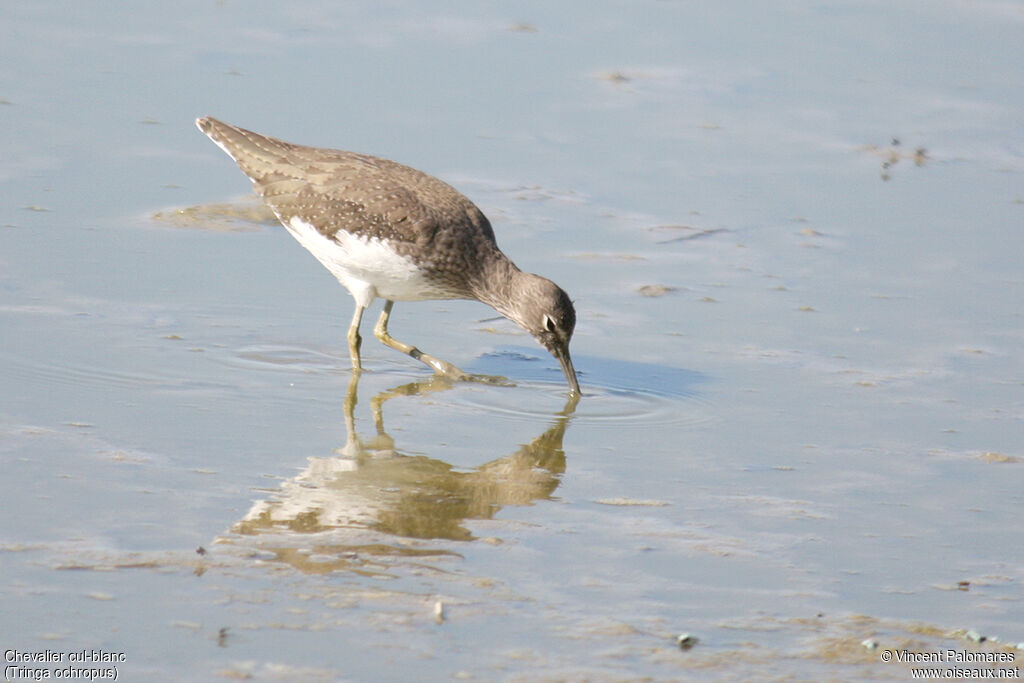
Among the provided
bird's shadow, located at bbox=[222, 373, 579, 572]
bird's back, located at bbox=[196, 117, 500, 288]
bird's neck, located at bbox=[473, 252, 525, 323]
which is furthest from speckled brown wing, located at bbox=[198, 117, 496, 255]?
bird's shadow, located at bbox=[222, 373, 579, 572]

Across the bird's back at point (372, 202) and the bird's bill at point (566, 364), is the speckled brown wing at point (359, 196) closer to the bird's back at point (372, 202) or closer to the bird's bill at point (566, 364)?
the bird's back at point (372, 202)

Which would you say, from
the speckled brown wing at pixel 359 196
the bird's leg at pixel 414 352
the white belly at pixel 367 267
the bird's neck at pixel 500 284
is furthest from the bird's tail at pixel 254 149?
the bird's neck at pixel 500 284

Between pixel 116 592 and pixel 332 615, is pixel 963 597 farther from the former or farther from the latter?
pixel 116 592

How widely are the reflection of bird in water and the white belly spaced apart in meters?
1.27

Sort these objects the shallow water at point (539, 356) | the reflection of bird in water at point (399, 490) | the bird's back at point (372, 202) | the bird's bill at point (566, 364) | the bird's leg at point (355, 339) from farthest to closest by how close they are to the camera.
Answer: the bird's back at point (372, 202)
the bird's leg at point (355, 339)
the bird's bill at point (566, 364)
the reflection of bird in water at point (399, 490)
the shallow water at point (539, 356)

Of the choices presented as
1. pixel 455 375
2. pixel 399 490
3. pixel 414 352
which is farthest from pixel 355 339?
pixel 399 490

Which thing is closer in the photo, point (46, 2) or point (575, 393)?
point (575, 393)

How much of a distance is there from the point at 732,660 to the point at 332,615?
4.75 ft

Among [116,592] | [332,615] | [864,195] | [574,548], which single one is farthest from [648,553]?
[864,195]

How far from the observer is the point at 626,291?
9867 millimetres

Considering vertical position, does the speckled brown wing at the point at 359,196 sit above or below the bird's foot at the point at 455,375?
above

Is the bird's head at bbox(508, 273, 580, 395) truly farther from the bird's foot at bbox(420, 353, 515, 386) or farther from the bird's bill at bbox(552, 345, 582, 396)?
the bird's foot at bbox(420, 353, 515, 386)

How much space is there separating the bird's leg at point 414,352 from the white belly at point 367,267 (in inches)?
9.0

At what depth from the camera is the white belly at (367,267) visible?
891 cm
